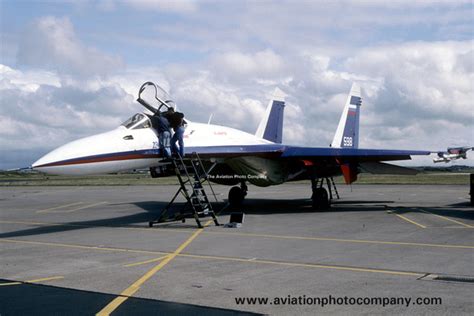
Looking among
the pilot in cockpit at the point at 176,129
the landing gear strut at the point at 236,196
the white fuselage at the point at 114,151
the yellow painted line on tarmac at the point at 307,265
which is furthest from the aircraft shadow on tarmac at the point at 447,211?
the yellow painted line on tarmac at the point at 307,265

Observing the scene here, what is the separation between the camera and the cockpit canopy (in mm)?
14688

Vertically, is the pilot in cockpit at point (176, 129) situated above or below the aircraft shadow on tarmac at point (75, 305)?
above

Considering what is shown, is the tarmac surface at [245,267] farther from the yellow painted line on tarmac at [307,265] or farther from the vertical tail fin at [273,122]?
the vertical tail fin at [273,122]

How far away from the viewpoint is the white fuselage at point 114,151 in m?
12.3

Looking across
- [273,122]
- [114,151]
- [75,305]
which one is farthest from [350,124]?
[75,305]

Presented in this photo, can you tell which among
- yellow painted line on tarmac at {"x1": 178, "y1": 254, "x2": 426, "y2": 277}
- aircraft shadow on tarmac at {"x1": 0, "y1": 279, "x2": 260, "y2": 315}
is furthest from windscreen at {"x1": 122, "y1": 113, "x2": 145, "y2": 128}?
aircraft shadow on tarmac at {"x1": 0, "y1": 279, "x2": 260, "y2": 315}

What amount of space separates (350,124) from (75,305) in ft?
68.2

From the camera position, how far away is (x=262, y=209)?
20.0 meters

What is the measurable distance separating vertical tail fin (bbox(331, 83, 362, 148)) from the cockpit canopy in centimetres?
1232

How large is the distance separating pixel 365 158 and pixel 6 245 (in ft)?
39.1

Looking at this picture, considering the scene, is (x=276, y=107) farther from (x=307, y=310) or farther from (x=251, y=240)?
(x=307, y=310)

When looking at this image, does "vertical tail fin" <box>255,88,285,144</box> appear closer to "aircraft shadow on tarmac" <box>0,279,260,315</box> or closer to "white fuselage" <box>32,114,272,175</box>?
"white fuselage" <box>32,114,272,175</box>

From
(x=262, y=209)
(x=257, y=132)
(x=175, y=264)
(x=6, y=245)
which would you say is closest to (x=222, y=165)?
(x=262, y=209)

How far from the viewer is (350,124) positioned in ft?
83.4
